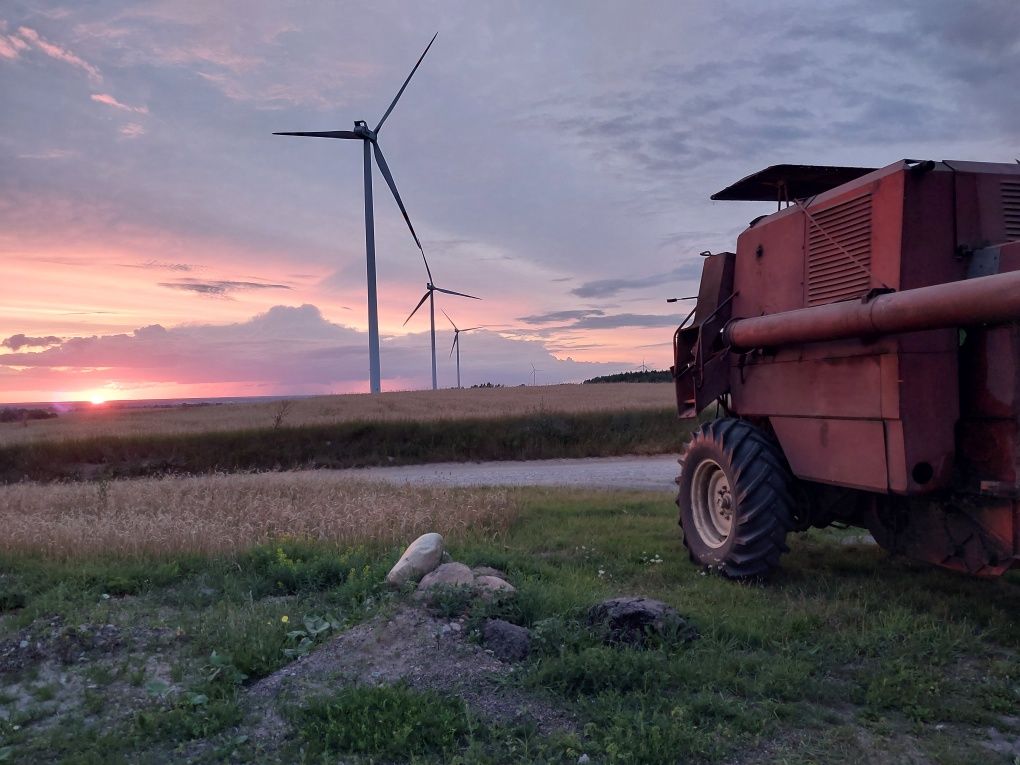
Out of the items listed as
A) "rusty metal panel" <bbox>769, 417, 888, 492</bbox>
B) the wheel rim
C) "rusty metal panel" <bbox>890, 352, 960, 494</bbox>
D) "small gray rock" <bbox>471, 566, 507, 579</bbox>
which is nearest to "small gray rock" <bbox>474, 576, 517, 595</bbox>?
"small gray rock" <bbox>471, 566, 507, 579</bbox>

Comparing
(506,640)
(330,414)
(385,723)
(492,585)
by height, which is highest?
(330,414)

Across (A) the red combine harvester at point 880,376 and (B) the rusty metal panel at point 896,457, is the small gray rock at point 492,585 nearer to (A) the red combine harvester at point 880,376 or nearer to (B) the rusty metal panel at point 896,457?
(A) the red combine harvester at point 880,376

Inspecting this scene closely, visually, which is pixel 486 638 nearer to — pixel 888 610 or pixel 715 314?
pixel 888 610

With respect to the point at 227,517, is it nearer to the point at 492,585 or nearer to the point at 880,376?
the point at 492,585

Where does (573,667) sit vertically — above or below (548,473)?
above

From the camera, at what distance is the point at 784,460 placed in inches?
281

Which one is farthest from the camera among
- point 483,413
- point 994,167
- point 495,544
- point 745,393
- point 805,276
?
point 483,413

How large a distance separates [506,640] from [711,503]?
3404 mm

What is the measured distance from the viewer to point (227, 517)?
31.6 ft

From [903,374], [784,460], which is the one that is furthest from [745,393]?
[903,374]

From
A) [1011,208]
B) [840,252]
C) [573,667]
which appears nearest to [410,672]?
[573,667]

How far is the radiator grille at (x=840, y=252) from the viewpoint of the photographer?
621 cm

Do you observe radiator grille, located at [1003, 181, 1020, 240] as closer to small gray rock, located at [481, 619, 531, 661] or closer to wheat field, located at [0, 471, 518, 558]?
small gray rock, located at [481, 619, 531, 661]

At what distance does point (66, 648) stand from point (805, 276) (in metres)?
6.12
